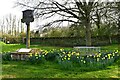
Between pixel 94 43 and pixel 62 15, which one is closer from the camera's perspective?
pixel 62 15

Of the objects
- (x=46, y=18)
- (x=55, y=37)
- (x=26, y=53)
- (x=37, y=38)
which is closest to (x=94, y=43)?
(x=55, y=37)

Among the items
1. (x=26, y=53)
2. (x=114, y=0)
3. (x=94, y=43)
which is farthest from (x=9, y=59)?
(x=94, y=43)

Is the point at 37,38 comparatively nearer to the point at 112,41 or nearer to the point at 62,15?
the point at 112,41

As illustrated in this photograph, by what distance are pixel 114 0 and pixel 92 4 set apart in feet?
6.12

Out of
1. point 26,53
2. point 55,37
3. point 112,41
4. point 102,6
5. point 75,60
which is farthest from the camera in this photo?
point 55,37

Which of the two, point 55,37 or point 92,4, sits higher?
point 92,4

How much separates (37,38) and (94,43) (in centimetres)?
815

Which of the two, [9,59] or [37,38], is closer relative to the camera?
[9,59]

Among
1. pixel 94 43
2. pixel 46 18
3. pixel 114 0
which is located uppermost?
pixel 114 0

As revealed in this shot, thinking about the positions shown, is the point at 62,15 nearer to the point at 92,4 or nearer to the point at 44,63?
the point at 92,4

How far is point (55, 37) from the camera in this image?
3131 centimetres

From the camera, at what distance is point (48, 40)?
3178cm

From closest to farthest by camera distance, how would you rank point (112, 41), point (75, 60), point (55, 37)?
point (75, 60), point (112, 41), point (55, 37)

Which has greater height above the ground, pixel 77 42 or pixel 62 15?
pixel 62 15
